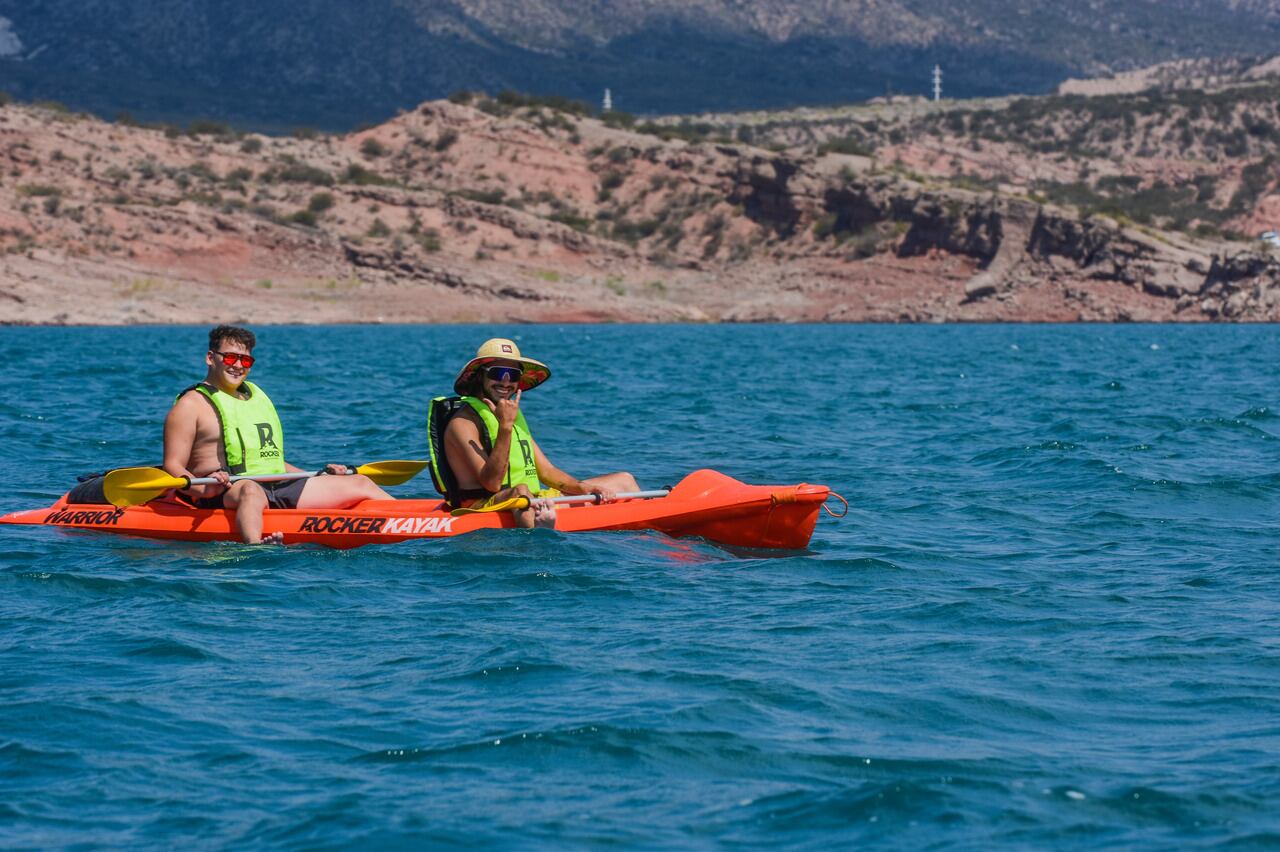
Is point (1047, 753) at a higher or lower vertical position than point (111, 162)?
lower

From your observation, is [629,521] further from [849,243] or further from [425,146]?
[425,146]

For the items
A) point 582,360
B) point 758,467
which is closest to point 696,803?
point 758,467

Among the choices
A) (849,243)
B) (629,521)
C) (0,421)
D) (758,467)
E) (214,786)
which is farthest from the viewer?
(849,243)

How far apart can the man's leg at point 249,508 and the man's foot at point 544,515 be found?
1696mm

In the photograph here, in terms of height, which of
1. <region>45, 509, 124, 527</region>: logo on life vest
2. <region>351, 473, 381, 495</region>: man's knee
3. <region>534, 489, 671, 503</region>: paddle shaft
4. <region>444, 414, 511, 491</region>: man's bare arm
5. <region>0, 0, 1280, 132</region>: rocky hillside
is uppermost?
<region>0, 0, 1280, 132</region>: rocky hillside

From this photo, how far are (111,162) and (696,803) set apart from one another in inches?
2469

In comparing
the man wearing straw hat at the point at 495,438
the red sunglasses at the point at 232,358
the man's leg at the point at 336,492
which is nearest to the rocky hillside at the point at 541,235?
the man's leg at the point at 336,492

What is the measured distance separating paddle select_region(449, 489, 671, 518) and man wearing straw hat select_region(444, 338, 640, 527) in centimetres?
5

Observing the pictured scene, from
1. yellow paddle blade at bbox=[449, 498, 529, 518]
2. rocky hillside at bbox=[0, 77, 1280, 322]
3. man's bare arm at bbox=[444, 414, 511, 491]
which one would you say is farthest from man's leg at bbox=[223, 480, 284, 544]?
rocky hillside at bbox=[0, 77, 1280, 322]

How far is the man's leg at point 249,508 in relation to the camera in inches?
424

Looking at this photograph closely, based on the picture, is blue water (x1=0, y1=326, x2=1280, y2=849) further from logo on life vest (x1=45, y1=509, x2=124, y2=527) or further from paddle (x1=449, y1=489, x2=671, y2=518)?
paddle (x1=449, y1=489, x2=671, y2=518)

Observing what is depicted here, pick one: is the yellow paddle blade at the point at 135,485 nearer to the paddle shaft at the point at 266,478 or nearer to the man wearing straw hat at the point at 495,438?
the paddle shaft at the point at 266,478

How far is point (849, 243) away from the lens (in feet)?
209

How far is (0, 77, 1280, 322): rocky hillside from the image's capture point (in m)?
55.7
